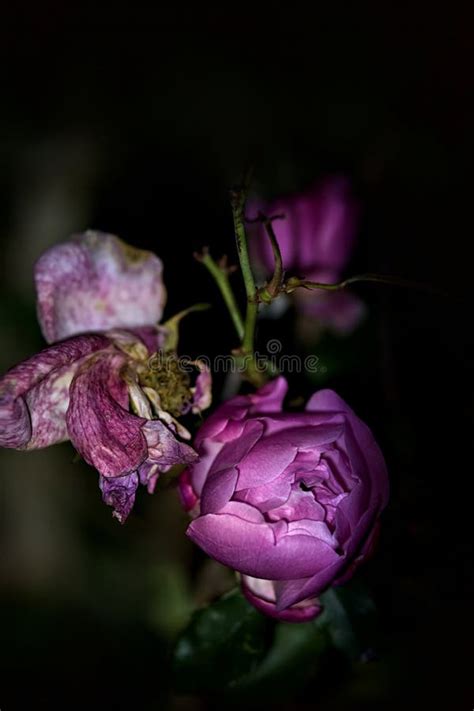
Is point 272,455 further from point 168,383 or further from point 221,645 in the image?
point 221,645

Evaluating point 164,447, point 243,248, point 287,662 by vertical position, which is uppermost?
point 243,248

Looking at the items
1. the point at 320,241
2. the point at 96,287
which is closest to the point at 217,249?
the point at 320,241

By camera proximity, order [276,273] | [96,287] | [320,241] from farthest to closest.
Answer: [320,241] → [96,287] → [276,273]

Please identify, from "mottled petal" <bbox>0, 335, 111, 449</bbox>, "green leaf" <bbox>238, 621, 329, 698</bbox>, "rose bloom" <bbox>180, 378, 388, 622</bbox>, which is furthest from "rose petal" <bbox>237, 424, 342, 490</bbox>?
"green leaf" <bbox>238, 621, 329, 698</bbox>

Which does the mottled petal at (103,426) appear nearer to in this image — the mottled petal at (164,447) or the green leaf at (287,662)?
the mottled petal at (164,447)

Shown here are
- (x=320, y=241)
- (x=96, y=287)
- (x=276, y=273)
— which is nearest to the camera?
(x=276, y=273)

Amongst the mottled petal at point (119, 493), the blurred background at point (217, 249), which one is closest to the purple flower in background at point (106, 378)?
the mottled petal at point (119, 493)
